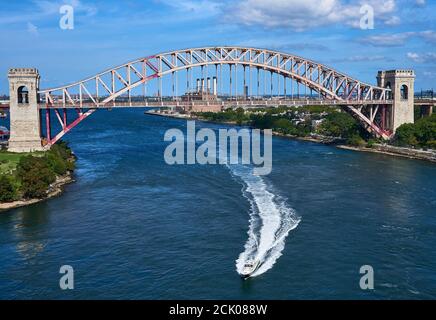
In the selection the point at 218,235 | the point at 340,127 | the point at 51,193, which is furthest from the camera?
the point at 340,127

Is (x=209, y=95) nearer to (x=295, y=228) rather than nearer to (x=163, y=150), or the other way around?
(x=163, y=150)

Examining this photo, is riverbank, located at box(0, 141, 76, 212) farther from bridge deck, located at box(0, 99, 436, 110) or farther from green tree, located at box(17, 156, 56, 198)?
bridge deck, located at box(0, 99, 436, 110)

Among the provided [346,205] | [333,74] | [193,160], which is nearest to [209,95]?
[333,74]

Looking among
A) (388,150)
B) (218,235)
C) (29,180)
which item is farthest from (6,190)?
(388,150)

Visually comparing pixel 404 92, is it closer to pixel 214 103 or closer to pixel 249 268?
pixel 214 103

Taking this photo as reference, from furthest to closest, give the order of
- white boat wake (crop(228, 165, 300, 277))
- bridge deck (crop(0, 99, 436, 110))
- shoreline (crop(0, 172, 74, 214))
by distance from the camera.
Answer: bridge deck (crop(0, 99, 436, 110)), shoreline (crop(0, 172, 74, 214)), white boat wake (crop(228, 165, 300, 277))

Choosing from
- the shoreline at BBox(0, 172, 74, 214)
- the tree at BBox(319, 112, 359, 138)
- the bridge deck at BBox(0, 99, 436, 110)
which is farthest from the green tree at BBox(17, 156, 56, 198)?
the tree at BBox(319, 112, 359, 138)
